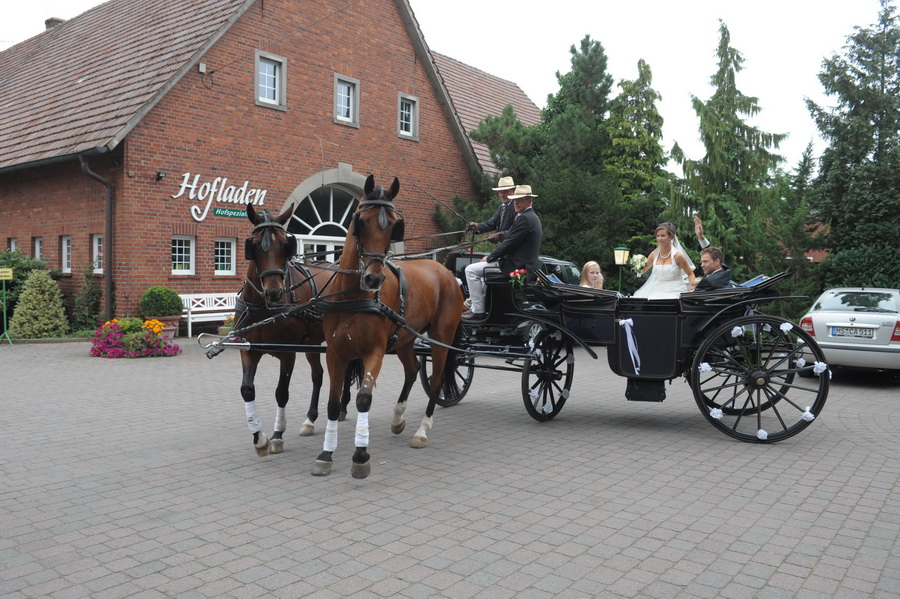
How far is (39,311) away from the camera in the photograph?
15.7 metres

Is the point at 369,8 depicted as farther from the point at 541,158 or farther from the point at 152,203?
the point at 152,203

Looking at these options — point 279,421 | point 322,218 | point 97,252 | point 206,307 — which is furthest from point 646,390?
point 97,252

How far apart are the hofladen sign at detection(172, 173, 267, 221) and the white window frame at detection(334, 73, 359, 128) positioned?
3.47 metres

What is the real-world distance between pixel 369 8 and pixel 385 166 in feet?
14.2

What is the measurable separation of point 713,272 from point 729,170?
13307mm

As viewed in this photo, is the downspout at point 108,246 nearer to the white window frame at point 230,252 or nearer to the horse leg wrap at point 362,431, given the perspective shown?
the white window frame at point 230,252

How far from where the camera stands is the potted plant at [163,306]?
15133 millimetres

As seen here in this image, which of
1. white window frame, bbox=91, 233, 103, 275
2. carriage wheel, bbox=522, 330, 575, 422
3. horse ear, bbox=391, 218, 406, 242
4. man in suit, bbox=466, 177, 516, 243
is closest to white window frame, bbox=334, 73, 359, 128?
white window frame, bbox=91, 233, 103, 275

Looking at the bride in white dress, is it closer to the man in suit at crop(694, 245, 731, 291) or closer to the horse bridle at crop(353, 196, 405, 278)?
the man in suit at crop(694, 245, 731, 291)

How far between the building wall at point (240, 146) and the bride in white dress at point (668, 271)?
9.29 meters

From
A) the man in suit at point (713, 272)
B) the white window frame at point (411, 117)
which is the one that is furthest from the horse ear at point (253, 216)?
the white window frame at point (411, 117)

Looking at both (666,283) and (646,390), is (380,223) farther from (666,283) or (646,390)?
(666,283)

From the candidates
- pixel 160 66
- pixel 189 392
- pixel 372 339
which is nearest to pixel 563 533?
pixel 372 339

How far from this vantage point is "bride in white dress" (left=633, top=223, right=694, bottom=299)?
832 centimetres
